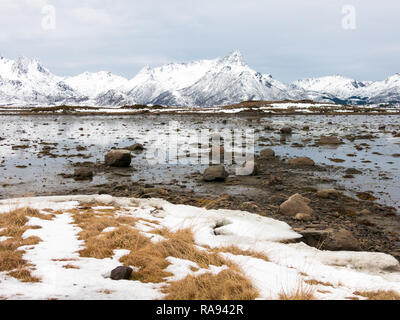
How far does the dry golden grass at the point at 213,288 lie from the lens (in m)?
4.72

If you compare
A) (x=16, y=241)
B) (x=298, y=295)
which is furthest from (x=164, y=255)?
(x=16, y=241)

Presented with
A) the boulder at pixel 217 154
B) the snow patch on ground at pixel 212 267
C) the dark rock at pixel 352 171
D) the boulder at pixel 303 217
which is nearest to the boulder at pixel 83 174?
the snow patch on ground at pixel 212 267

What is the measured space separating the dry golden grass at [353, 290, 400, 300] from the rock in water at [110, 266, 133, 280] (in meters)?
4.33

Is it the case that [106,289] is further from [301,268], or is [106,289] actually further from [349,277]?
[349,277]

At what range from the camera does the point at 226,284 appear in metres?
5.04

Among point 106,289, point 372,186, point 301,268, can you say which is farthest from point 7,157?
point 372,186

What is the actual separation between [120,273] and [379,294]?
481 cm

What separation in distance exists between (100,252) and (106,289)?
68.1 inches

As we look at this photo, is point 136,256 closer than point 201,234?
Yes

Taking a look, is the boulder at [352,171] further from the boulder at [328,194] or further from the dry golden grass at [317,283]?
the dry golden grass at [317,283]

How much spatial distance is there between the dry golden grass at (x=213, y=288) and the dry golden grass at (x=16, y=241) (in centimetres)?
245

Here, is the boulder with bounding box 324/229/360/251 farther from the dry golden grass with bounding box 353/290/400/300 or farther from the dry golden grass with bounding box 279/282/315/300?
the dry golden grass with bounding box 279/282/315/300

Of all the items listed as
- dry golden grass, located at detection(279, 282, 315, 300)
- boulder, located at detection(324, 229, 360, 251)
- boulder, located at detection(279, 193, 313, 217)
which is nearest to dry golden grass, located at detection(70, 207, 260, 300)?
dry golden grass, located at detection(279, 282, 315, 300)

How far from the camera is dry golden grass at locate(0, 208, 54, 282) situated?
16.9ft
